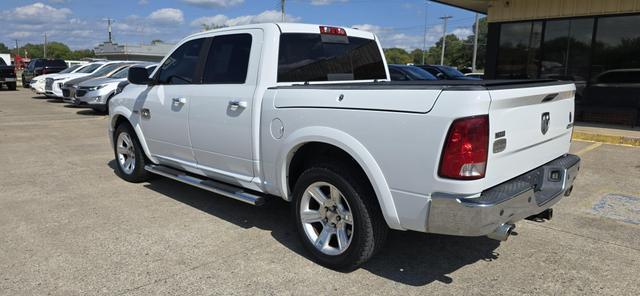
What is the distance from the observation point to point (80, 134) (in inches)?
413

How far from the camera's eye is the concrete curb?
911cm

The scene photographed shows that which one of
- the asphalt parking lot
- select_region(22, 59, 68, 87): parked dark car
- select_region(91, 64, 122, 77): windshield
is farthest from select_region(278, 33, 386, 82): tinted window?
select_region(22, 59, 68, 87): parked dark car

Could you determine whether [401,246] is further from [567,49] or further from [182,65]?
[567,49]

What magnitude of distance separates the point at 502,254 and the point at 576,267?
532 mm

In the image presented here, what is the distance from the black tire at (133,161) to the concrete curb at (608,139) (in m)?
8.33

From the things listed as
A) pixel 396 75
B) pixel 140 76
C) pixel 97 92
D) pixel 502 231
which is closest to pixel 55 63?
pixel 97 92

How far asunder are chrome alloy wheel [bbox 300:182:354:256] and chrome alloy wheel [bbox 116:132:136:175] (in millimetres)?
3043

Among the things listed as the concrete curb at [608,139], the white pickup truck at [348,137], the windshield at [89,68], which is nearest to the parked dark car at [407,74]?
the concrete curb at [608,139]

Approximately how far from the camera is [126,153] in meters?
6.17

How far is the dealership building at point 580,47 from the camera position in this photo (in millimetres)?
11398

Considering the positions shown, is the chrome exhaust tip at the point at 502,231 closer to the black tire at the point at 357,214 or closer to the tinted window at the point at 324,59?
the black tire at the point at 357,214

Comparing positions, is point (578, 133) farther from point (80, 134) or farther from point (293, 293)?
point (80, 134)

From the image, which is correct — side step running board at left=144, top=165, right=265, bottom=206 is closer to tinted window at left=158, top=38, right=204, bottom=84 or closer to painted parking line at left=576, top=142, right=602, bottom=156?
tinted window at left=158, top=38, right=204, bottom=84

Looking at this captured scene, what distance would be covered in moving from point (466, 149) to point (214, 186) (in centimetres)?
256
